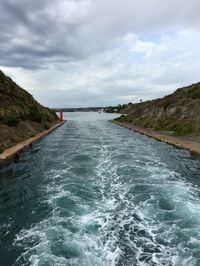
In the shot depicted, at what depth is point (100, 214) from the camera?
13.2 metres

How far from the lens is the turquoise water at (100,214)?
9.66m

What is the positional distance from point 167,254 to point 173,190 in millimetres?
7564

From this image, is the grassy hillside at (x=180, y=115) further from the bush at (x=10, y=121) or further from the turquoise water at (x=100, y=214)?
the bush at (x=10, y=121)

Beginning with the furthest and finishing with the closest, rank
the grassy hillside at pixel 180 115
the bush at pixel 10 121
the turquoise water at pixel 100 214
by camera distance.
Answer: the grassy hillside at pixel 180 115, the bush at pixel 10 121, the turquoise water at pixel 100 214

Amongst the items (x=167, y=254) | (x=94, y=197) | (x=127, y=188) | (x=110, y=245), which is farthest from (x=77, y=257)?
(x=127, y=188)

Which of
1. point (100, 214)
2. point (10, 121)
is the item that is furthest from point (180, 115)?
point (100, 214)

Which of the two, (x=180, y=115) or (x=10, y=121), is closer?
(x=10, y=121)

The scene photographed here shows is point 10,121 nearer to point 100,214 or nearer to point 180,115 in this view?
point 100,214

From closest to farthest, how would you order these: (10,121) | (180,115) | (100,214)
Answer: (100,214) → (10,121) → (180,115)

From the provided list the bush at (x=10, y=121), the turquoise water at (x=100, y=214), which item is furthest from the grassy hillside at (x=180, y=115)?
the bush at (x=10, y=121)

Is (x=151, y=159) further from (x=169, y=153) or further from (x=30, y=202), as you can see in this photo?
(x=30, y=202)

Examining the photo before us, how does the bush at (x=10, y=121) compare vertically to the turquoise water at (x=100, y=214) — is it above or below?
above

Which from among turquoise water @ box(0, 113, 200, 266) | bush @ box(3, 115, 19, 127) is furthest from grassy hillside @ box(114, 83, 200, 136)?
bush @ box(3, 115, 19, 127)

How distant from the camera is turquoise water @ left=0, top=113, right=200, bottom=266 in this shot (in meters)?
9.66
